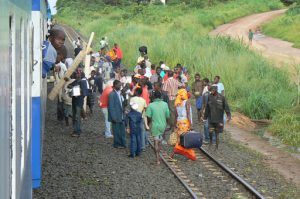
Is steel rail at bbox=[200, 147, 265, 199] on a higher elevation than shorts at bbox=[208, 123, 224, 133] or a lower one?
lower

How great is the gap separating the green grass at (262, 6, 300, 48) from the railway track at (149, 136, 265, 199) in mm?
34134

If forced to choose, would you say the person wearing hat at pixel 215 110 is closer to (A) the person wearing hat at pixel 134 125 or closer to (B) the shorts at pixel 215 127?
(B) the shorts at pixel 215 127

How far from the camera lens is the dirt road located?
122ft

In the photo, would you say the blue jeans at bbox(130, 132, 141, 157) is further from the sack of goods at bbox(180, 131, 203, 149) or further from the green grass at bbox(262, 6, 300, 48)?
the green grass at bbox(262, 6, 300, 48)

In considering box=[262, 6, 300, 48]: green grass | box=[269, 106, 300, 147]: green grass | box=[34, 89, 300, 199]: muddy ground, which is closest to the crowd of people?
box=[34, 89, 300, 199]: muddy ground

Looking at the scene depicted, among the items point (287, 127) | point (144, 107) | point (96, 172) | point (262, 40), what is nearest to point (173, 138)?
point (144, 107)

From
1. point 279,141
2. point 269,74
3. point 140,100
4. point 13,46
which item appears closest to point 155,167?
point 140,100

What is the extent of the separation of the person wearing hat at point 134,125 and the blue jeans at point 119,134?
56cm

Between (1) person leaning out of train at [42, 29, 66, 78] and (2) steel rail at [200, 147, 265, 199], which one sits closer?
(1) person leaning out of train at [42, 29, 66, 78]

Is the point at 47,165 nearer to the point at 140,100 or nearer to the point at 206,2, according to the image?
the point at 140,100

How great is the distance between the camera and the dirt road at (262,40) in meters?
37.3

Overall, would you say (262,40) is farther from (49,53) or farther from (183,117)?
(49,53)

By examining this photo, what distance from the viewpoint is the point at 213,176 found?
11430 mm

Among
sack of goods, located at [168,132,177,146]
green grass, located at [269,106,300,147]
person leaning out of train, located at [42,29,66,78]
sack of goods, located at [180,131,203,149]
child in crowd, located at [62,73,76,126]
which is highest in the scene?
person leaning out of train, located at [42,29,66,78]
